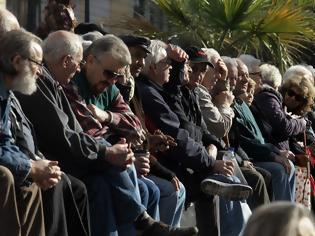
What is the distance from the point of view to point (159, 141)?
8055 mm

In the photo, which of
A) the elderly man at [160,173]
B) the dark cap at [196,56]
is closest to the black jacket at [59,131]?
the elderly man at [160,173]

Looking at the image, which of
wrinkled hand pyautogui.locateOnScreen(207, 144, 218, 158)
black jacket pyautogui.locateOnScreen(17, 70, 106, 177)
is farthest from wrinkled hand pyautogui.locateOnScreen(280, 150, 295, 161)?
black jacket pyautogui.locateOnScreen(17, 70, 106, 177)

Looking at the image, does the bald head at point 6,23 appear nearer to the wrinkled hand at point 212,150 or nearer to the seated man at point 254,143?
the wrinkled hand at point 212,150

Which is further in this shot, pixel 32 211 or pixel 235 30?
pixel 235 30

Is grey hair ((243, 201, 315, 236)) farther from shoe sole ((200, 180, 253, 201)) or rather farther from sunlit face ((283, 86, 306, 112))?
sunlit face ((283, 86, 306, 112))

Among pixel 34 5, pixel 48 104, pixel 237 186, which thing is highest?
pixel 48 104

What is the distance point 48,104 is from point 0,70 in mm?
491

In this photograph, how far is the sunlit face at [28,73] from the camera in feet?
20.3

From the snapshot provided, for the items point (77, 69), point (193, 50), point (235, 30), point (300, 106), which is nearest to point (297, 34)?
point (235, 30)

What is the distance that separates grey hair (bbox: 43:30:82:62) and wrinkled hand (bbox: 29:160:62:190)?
1.05 m

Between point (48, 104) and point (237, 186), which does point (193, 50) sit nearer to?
point (237, 186)

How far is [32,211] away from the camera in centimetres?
605

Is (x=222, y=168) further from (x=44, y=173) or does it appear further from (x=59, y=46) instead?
(x=44, y=173)

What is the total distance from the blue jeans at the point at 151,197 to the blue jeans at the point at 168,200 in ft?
0.59
